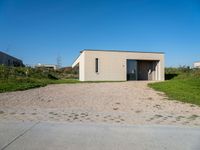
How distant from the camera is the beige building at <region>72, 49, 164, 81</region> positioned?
25.9m

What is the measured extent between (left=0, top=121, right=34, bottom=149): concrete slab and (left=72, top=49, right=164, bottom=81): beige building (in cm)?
1942

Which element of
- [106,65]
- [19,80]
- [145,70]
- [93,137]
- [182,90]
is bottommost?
[93,137]

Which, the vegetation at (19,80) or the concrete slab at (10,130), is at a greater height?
the vegetation at (19,80)

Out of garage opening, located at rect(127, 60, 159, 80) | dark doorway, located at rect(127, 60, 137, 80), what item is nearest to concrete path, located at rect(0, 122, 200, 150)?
dark doorway, located at rect(127, 60, 137, 80)

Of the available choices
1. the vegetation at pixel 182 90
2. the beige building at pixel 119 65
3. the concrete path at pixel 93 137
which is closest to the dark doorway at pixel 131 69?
the beige building at pixel 119 65

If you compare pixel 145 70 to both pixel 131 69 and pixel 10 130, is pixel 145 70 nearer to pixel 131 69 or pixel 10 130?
pixel 131 69

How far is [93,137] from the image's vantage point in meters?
5.06

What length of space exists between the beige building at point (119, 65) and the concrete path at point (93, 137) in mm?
19708

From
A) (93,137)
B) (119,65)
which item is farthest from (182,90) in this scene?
(119,65)

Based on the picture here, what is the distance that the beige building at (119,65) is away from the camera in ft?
85.1

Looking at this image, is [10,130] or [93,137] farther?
[10,130]

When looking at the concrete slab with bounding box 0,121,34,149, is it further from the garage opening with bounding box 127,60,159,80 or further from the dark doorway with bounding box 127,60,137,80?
the garage opening with bounding box 127,60,159,80

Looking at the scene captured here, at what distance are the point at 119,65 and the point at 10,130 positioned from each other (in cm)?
2200

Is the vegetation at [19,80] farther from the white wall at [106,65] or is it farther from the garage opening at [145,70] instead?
the garage opening at [145,70]
